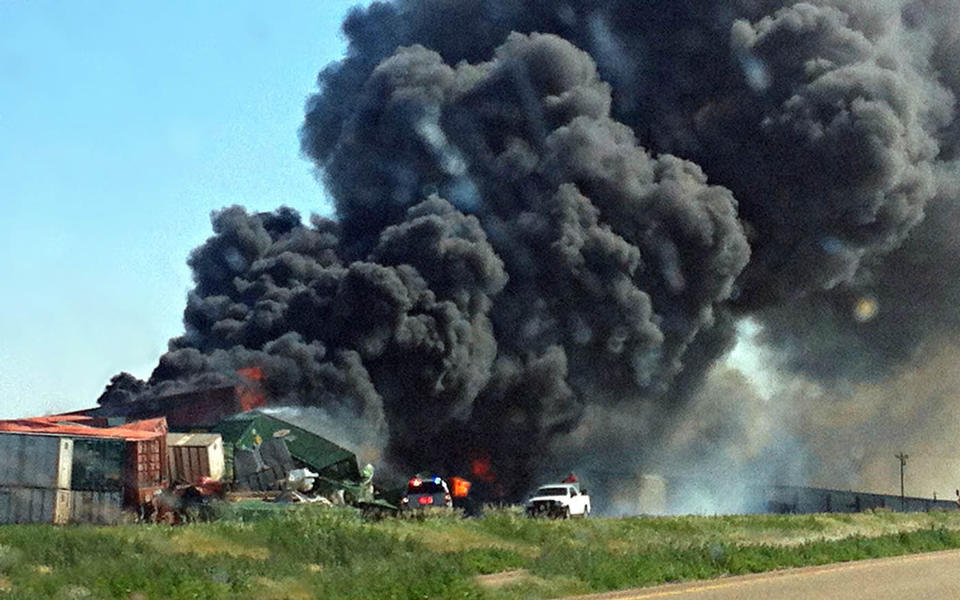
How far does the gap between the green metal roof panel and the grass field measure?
9.88 metres

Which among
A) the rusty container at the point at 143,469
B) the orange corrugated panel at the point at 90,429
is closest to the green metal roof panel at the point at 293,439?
the orange corrugated panel at the point at 90,429

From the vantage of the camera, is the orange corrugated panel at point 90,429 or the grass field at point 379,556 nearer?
the grass field at point 379,556

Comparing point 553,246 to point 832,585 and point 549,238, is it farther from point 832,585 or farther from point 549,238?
point 832,585

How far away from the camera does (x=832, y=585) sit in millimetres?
24625

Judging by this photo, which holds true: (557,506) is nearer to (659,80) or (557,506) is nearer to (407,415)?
(407,415)

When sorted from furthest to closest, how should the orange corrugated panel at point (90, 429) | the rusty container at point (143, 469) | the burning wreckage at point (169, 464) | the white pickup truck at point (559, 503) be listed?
the white pickup truck at point (559, 503)
the orange corrugated panel at point (90, 429)
the rusty container at point (143, 469)
the burning wreckage at point (169, 464)

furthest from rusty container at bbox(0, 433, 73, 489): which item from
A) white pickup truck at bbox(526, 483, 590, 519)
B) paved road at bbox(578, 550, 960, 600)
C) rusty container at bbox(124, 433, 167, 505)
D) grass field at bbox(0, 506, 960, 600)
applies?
paved road at bbox(578, 550, 960, 600)

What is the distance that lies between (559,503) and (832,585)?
78.7 ft

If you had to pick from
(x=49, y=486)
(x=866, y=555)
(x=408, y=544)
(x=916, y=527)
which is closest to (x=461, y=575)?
(x=408, y=544)

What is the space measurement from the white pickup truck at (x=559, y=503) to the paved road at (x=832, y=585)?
17861mm

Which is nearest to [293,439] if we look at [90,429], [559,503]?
[90,429]

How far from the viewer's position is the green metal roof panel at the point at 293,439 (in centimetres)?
4778

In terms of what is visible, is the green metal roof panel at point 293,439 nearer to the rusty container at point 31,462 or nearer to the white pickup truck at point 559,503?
the white pickup truck at point 559,503

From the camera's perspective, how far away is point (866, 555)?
34062mm
